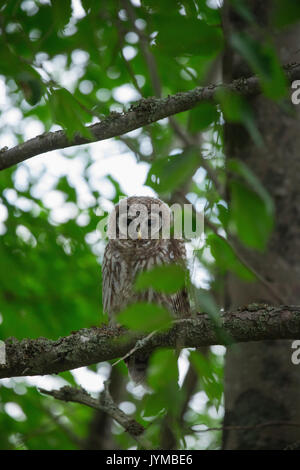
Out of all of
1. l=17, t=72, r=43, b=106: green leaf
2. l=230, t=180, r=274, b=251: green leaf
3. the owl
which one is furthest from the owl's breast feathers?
l=230, t=180, r=274, b=251: green leaf

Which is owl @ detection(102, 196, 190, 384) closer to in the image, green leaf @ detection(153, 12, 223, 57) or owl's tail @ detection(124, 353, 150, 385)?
owl's tail @ detection(124, 353, 150, 385)

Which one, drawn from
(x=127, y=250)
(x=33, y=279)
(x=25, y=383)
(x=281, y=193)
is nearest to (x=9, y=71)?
(x=127, y=250)

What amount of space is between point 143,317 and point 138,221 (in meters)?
2.84

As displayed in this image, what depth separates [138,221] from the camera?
154 inches

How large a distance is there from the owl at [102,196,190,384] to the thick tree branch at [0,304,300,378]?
1065mm

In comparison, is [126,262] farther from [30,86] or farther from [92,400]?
[30,86]

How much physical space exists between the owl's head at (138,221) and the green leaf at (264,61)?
266 cm

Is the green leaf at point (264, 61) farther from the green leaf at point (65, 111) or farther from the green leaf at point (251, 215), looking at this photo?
the green leaf at point (65, 111)

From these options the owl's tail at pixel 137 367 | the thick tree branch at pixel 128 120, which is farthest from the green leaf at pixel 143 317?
the owl's tail at pixel 137 367

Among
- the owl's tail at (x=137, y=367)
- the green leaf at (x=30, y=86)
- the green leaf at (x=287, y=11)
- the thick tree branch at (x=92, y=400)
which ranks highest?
the green leaf at (x=30, y=86)

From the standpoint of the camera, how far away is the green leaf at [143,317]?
1081 millimetres

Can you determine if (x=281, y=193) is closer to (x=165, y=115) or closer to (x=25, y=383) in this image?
(x=165, y=115)

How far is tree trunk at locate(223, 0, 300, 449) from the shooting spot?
11.2ft

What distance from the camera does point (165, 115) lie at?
2.33 meters
